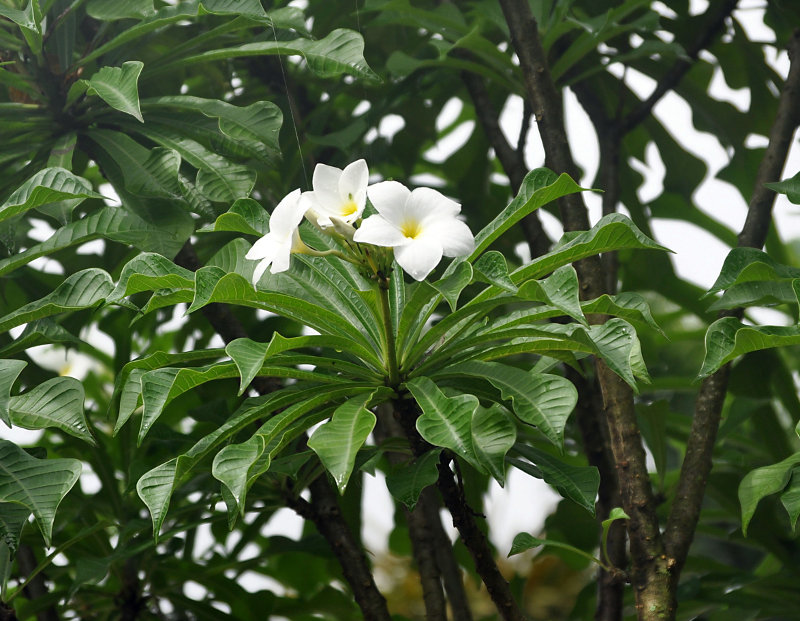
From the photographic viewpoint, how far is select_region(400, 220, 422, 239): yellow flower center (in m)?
0.79

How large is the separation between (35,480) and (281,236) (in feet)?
1.18

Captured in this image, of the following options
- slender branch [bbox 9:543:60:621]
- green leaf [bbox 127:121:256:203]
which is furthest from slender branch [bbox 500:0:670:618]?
slender branch [bbox 9:543:60:621]

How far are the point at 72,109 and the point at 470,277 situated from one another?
808mm

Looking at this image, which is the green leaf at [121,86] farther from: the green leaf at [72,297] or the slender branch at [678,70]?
the slender branch at [678,70]


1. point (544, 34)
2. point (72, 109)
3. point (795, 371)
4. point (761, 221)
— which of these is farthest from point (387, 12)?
point (795, 371)

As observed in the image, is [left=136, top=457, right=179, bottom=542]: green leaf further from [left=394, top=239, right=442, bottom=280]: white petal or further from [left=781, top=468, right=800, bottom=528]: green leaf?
[left=781, top=468, right=800, bottom=528]: green leaf

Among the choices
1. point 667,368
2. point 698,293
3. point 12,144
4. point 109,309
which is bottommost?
point 667,368

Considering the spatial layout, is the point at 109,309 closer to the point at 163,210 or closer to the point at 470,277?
the point at 163,210

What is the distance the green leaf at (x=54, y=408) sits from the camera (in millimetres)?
917

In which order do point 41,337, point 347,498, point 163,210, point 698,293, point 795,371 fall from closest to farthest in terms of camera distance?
point 41,337 < point 163,210 < point 347,498 < point 698,293 < point 795,371

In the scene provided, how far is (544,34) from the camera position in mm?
1498

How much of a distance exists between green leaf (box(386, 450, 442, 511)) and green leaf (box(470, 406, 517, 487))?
80 mm

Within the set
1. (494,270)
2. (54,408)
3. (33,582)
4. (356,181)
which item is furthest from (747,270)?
(33,582)

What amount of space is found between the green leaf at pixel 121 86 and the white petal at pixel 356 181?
336 millimetres
